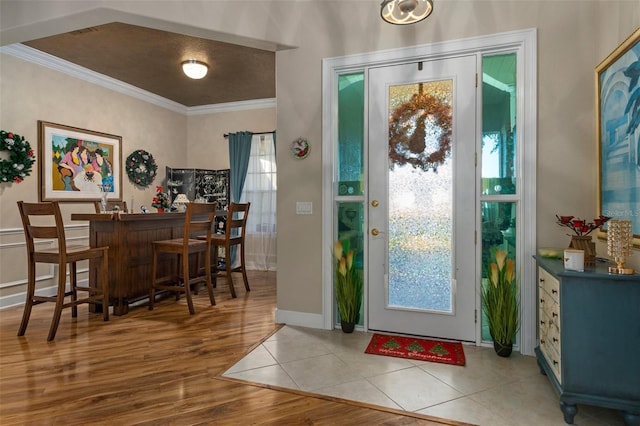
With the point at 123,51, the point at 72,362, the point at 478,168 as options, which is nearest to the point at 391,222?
the point at 478,168

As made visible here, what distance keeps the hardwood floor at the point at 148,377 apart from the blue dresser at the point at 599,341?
0.70 m

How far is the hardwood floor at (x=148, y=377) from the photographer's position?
5.94 ft

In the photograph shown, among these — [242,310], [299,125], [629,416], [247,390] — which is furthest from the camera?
[242,310]

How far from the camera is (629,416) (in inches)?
65.6

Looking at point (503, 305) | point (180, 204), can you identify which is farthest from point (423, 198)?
point (180, 204)

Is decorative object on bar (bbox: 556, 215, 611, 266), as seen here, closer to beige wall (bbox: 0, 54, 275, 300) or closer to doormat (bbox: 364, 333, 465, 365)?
doormat (bbox: 364, 333, 465, 365)

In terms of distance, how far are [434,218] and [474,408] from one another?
1.38 metres

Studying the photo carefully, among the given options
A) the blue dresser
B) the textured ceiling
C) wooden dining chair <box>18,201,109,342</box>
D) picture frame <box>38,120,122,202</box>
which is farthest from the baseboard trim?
picture frame <box>38,120,122,202</box>

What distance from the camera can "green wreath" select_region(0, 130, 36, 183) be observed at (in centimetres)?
361

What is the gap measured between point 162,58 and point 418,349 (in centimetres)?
418

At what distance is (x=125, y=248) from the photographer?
351 cm

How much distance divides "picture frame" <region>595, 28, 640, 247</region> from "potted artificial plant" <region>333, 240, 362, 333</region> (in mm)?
1723

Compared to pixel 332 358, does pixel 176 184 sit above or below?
above

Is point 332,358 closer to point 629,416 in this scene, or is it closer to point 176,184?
point 629,416
